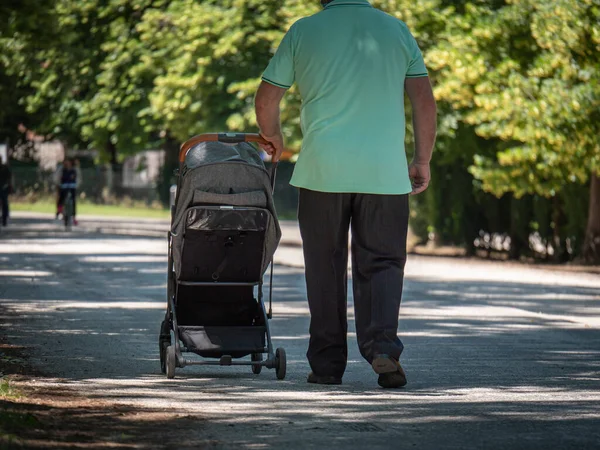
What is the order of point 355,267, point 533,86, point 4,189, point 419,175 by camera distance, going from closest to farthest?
point 355,267 → point 419,175 → point 533,86 → point 4,189

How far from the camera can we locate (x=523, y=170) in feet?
82.8

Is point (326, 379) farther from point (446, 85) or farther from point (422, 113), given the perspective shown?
point (446, 85)

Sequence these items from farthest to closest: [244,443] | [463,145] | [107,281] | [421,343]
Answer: [463,145], [107,281], [421,343], [244,443]

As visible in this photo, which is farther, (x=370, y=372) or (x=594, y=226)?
(x=594, y=226)

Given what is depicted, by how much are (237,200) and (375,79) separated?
118 centimetres

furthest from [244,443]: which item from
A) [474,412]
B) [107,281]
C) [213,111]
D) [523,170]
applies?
[213,111]

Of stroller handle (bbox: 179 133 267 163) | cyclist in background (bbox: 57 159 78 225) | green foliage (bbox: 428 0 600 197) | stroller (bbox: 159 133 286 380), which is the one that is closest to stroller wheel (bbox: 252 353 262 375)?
stroller (bbox: 159 133 286 380)

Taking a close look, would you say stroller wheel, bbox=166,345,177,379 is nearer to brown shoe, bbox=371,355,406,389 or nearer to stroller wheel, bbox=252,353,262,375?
stroller wheel, bbox=252,353,262,375

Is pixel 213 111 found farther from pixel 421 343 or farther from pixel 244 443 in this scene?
pixel 244 443

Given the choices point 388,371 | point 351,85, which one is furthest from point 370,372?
point 351,85

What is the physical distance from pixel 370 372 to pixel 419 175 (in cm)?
139

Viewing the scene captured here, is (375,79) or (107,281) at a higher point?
(375,79)

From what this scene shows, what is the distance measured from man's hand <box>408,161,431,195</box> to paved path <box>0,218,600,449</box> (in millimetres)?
1082

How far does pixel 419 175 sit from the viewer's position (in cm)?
887
